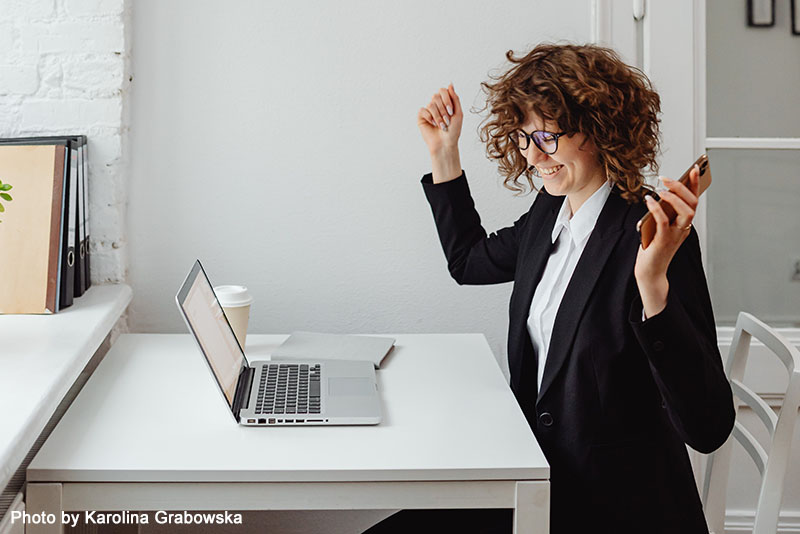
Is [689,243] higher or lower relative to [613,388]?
higher

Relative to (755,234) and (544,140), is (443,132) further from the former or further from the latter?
(755,234)

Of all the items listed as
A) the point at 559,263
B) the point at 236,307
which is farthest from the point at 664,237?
the point at 236,307

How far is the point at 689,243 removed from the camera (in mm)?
1436

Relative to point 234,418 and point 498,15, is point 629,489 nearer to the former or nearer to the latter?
point 234,418

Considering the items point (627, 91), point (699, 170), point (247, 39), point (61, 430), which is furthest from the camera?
point (247, 39)

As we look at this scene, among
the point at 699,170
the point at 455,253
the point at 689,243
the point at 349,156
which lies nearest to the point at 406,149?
the point at 349,156

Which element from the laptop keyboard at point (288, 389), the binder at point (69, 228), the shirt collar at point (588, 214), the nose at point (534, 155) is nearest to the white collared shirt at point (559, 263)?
the shirt collar at point (588, 214)

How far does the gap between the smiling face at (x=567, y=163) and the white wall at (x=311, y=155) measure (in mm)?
614

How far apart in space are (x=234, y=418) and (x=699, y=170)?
0.83m

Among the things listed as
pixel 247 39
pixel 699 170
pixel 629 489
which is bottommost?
pixel 629 489

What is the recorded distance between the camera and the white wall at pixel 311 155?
6.90ft

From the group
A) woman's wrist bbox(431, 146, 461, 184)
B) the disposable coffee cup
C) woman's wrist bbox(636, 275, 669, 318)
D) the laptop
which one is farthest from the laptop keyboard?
woman's wrist bbox(636, 275, 669, 318)

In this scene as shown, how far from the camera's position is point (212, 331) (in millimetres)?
1529

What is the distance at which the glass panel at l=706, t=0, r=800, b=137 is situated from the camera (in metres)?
2.13
